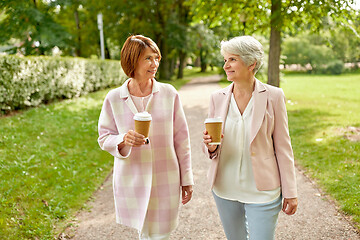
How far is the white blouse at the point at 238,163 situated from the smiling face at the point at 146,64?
2.07ft

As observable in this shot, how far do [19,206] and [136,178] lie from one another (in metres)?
2.56

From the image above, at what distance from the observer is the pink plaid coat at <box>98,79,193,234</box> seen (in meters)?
2.35

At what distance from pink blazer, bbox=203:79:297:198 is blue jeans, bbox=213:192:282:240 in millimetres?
136

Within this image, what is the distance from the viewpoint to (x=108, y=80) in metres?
18.6

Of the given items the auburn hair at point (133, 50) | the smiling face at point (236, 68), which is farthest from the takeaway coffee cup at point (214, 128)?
the auburn hair at point (133, 50)

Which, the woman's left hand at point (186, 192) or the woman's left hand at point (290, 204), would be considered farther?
the woman's left hand at point (186, 192)

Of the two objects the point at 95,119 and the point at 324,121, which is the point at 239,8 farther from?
the point at 95,119

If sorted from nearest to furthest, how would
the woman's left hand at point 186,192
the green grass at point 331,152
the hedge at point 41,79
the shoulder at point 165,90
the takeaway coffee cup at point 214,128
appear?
the takeaway coffee cup at point 214,128, the shoulder at point 165,90, the woman's left hand at point 186,192, the green grass at point 331,152, the hedge at point 41,79

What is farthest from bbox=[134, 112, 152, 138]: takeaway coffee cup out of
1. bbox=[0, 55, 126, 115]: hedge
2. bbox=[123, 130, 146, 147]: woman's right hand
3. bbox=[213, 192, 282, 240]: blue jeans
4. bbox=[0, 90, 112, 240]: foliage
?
bbox=[0, 55, 126, 115]: hedge

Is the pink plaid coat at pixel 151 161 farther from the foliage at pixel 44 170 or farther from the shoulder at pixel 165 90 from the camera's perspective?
the foliage at pixel 44 170

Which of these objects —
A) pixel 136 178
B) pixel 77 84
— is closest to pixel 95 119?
pixel 77 84

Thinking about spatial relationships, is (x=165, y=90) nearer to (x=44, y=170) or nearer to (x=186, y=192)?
(x=186, y=192)

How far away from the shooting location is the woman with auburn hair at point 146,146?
7.54ft

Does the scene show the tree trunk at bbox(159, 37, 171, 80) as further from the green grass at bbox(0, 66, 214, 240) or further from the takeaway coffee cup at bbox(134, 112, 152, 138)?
the takeaway coffee cup at bbox(134, 112, 152, 138)
